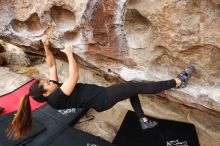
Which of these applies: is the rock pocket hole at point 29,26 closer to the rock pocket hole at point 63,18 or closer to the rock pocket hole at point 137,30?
the rock pocket hole at point 63,18

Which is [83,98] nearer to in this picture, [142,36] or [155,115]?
[142,36]

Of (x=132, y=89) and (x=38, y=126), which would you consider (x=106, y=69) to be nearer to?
(x=132, y=89)

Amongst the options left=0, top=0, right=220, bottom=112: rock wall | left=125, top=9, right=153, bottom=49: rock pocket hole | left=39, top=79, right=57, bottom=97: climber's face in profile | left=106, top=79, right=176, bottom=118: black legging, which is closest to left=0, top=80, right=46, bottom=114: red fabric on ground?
left=0, top=0, right=220, bottom=112: rock wall

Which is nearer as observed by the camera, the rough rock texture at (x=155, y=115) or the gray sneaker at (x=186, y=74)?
the gray sneaker at (x=186, y=74)

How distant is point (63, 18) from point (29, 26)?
0.72 meters

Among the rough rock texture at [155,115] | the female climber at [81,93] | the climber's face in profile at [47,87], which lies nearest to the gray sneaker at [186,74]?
the female climber at [81,93]

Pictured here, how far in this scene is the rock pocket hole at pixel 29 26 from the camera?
3935 mm

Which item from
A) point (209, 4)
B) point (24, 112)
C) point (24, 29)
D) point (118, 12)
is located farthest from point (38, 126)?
point (209, 4)

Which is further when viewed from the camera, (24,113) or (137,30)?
(137,30)

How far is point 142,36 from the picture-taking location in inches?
126

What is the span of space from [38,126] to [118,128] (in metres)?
0.96

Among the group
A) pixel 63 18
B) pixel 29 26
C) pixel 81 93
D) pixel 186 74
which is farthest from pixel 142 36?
pixel 29 26

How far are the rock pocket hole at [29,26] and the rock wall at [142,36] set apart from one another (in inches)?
0.8

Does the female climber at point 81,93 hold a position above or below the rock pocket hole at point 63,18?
below
